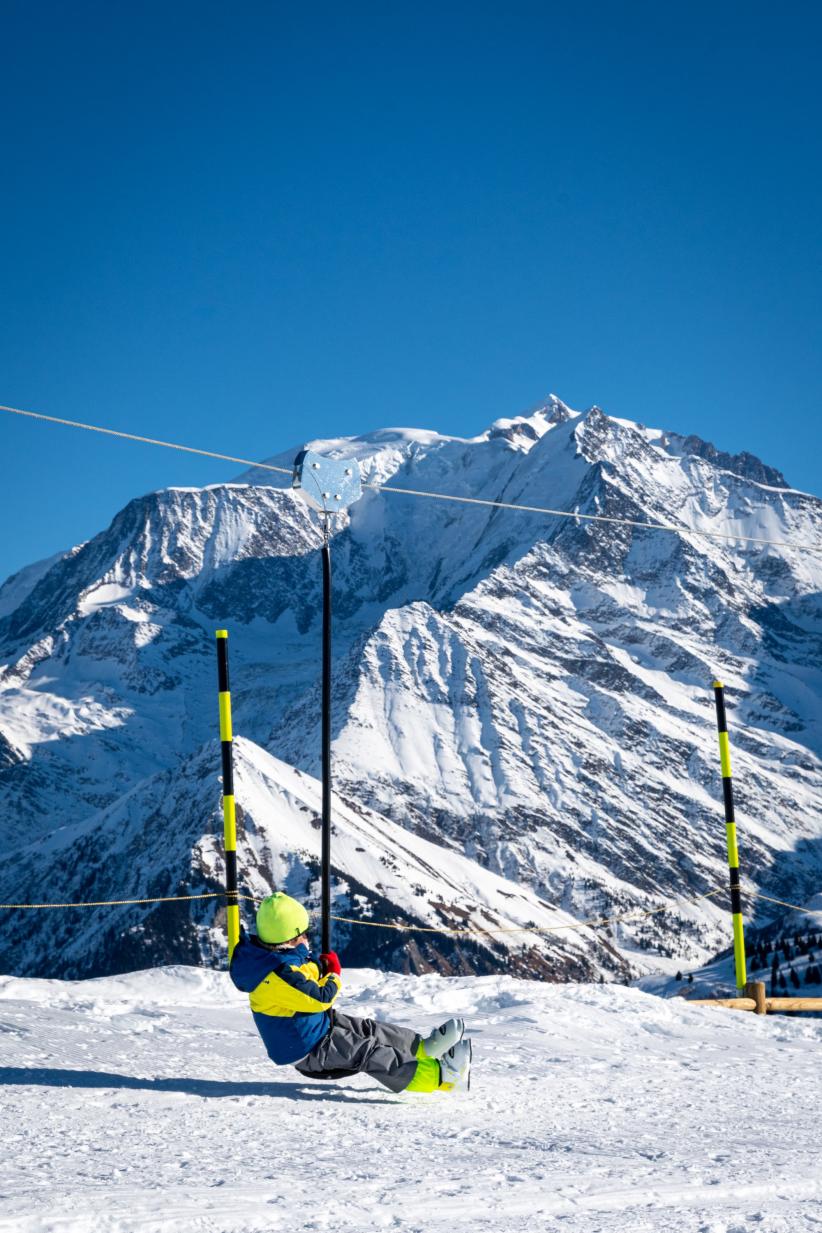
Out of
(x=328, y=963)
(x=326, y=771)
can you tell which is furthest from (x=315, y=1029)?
(x=326, y=771)

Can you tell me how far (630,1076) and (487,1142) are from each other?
282cm

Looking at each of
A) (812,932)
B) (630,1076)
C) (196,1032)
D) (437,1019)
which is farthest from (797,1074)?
(812,932)

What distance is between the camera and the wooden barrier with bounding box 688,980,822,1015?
13.5 meters

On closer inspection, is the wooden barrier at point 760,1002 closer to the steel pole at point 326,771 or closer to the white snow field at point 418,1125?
the white snow field at point 418,1125

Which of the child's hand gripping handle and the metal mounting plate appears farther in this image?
the metal mounting plate

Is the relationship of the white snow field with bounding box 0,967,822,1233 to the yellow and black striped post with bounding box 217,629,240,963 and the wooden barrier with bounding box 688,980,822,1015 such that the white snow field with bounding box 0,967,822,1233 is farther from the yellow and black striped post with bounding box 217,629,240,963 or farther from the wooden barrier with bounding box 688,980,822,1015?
the wooden barrier with bounding box 688,980,822,1015

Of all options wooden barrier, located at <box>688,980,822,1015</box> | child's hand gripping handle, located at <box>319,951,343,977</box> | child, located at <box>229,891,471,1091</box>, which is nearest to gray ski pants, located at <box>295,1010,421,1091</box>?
child, located at <box>229,891,471,1091</box>

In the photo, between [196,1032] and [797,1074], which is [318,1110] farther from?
[797,1074]

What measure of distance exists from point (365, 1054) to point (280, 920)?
985 mm

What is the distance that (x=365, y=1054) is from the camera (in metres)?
7.89

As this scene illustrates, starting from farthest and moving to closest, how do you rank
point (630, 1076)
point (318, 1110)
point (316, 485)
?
1. point (316, 485)
2. point (630, 1076)
3. point (318, 1110)

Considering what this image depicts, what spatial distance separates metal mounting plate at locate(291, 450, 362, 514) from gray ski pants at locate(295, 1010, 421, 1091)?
598 cm

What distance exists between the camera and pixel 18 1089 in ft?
24.5

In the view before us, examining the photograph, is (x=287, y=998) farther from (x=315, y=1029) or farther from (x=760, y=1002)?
(x=760, y=1002)
